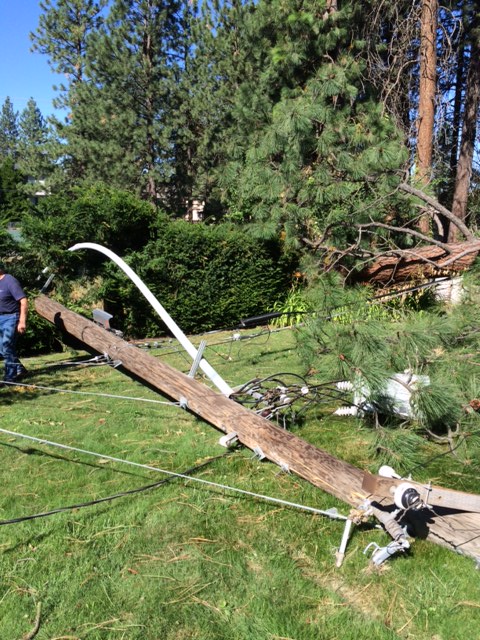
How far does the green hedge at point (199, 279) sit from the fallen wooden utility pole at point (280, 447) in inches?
194

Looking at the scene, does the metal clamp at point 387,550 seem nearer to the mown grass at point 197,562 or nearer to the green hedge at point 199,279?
the mown grass at point 197,562

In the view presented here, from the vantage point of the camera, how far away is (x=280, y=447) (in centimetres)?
274

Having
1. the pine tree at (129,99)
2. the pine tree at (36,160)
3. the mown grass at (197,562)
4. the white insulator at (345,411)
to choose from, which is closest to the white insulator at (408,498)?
the mown grass at (197,562)

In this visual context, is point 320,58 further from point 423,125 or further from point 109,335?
point 109,335

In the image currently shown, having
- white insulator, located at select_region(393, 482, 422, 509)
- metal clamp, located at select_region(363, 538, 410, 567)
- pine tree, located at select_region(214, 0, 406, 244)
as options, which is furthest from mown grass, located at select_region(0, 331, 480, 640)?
pine tree, located at select_region(214, 0, 406, 244)

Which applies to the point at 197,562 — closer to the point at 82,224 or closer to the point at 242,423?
the point at 242,423

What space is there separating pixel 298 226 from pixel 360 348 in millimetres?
4838

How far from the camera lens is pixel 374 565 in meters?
2.53

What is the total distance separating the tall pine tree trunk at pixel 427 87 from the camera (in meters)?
8.62

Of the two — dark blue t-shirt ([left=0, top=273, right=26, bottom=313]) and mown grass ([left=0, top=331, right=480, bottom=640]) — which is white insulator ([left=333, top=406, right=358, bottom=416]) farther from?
dark blue t-shirt ([left=0, top=273, right=26, bottom=313])

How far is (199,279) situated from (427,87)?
530 centimetres

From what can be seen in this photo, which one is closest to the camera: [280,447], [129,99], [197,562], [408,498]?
[408,498]

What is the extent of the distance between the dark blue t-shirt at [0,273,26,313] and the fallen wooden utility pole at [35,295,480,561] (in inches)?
92.9

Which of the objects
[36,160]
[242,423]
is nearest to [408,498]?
[242,423]
